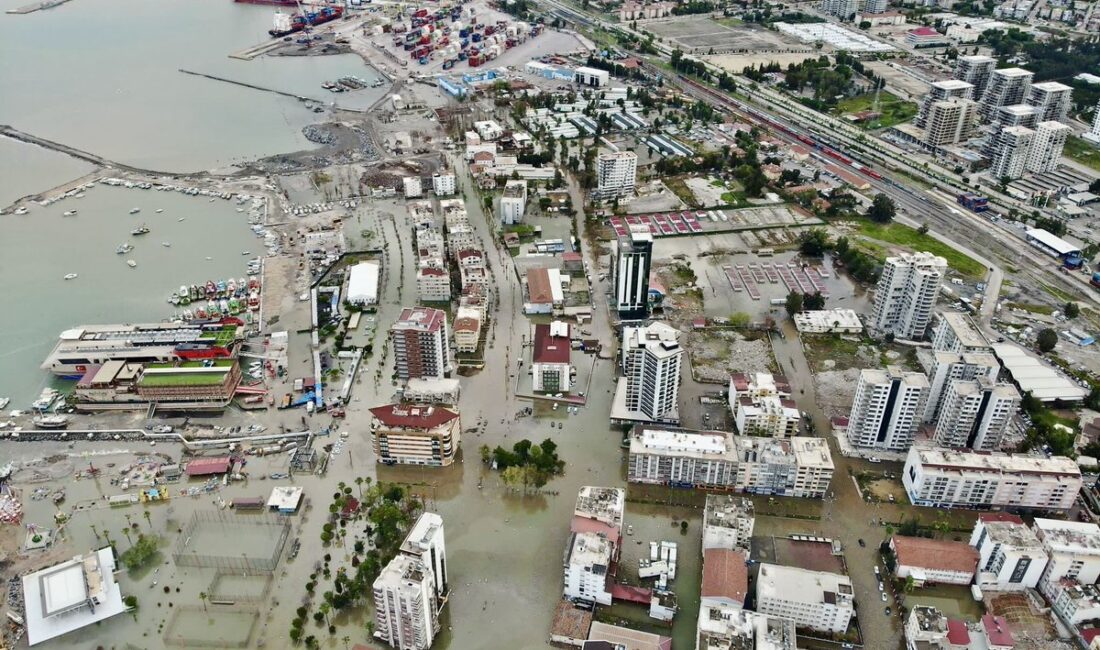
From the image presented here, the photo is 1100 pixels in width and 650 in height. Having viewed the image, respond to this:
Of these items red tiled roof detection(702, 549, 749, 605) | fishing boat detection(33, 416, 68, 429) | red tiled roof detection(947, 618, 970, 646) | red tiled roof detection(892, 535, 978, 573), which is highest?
red tiled roof detection(702, 549, 749, 605)

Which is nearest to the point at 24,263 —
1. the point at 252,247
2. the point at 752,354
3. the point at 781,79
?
the point at 252,247

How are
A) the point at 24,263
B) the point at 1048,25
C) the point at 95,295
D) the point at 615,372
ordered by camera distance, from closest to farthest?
the point at 615,372 < the point at 95,295 < the point at 24,263 < the point at 1048,25

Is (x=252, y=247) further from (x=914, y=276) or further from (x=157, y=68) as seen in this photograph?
(x=157, y=68)

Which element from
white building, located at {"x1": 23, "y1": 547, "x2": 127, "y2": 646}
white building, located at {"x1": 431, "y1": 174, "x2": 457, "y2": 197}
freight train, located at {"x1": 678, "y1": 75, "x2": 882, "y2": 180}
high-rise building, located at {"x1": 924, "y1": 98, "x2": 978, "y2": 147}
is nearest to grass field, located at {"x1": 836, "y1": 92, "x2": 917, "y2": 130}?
high-rise building, located at {"x1": 924, "y1": 98, "x2": 978, "y2": 147}

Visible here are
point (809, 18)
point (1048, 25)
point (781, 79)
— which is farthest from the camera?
point (809, 18)

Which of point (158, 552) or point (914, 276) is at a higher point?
point (914, 276)

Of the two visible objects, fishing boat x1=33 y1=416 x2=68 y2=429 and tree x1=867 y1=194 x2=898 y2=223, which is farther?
tree x1=867 y1=194 x2=898 y2=223

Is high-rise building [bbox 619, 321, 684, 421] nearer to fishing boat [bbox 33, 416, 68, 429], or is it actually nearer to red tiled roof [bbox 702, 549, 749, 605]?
red tiled roof [bbox 702, 549, 749, 605]

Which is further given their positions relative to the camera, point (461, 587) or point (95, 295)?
point (95, 295)
